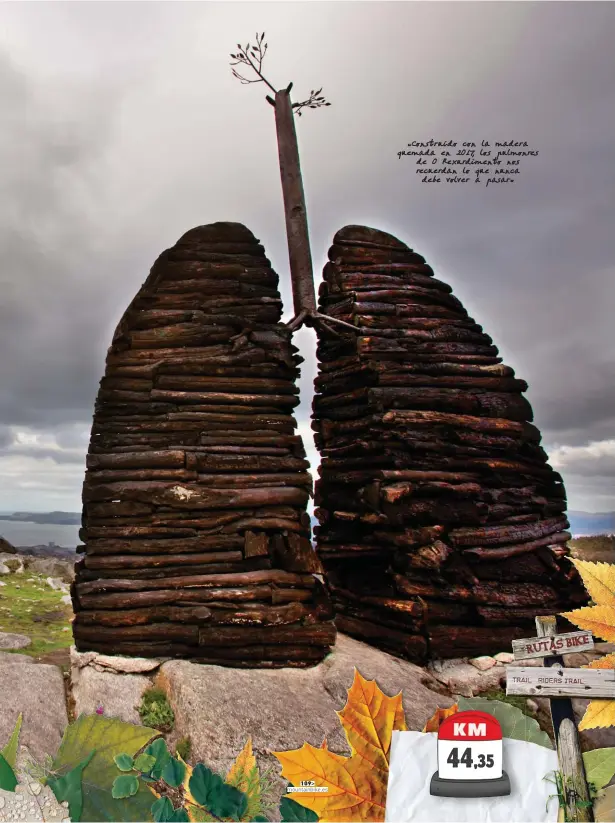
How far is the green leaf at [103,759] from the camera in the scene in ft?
2.21

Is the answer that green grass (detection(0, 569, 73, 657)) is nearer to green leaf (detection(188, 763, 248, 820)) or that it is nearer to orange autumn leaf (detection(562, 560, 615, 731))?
green leaf (detection(188, 763, 248, 820))

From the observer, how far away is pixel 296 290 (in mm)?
5918

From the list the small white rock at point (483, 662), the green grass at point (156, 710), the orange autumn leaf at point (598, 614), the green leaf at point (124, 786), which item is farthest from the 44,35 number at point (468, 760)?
the small white rock at point (483, 662)

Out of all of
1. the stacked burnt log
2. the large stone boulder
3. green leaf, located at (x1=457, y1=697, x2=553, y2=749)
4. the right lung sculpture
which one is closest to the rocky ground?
the large stone boulder

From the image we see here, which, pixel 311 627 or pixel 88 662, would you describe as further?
pixel 311 627

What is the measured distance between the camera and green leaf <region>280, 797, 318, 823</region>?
72 cm

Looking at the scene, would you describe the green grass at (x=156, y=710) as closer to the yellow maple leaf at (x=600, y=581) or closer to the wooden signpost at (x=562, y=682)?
the wooden signpost at (x=562, y=682)

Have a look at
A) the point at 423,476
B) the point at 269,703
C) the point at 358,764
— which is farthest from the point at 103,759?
the point at 423,476

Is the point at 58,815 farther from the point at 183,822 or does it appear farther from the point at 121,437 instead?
the point at 121,437

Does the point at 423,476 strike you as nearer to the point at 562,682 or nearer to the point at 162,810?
the point at 562,682

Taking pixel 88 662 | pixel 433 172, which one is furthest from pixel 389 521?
pixel 433 172

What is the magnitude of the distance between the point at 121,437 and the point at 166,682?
181 centimetres

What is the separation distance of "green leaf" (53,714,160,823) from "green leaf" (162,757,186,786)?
0.07 ft

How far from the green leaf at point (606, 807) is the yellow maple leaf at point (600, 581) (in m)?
0.20
